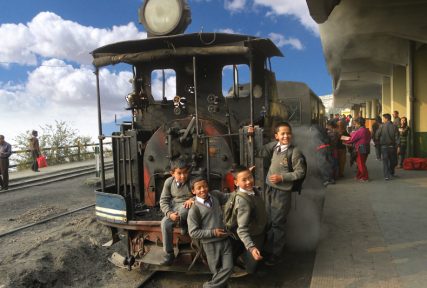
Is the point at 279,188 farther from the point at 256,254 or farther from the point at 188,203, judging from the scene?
the point at 256,254

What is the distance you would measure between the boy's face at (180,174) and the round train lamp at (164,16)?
2.12 m

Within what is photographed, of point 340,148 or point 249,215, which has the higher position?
point 340,148

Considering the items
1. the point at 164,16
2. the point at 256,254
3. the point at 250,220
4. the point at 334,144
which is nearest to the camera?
the point at 256,254

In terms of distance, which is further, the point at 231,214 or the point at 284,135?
the point at 284,135

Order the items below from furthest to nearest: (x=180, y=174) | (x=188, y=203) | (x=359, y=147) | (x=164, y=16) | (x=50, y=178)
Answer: (x=50, y=178)
(x=359, y=147)
(x=164, y=16)
(x=180, y=174)
(x=188, y=203)

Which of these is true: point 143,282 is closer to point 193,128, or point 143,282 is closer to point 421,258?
point 193,128

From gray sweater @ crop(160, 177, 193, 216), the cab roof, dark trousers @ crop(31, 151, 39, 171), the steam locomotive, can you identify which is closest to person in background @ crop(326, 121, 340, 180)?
the steam locomotive

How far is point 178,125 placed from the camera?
18.0ft

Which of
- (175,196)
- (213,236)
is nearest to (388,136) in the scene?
(175,196)

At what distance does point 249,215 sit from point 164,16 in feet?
10.6

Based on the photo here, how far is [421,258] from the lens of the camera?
16.1 ft

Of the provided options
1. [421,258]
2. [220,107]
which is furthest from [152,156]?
[421,258]

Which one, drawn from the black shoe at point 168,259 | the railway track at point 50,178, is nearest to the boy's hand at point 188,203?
the black shoe at point 168,259

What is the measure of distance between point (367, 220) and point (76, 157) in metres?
17.5
